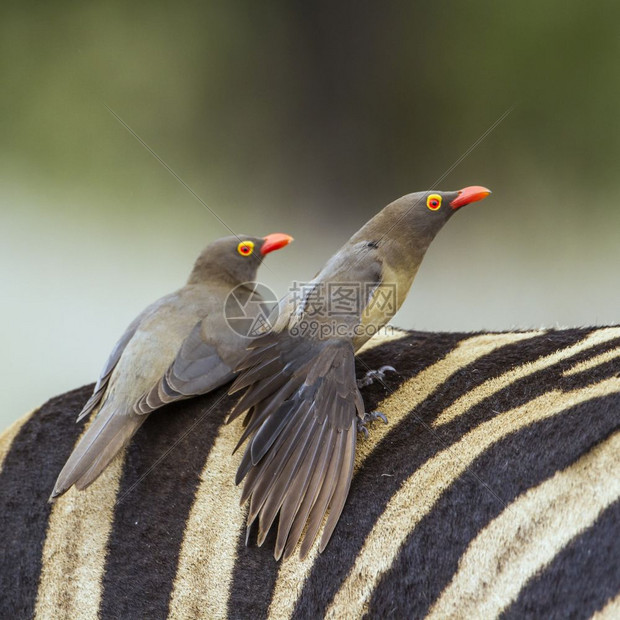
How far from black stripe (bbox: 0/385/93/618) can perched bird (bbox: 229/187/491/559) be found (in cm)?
27

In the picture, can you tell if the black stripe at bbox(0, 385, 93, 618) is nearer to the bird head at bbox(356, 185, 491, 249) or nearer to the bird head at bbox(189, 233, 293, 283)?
the bird head at bbox(189, 233, 293, 283)

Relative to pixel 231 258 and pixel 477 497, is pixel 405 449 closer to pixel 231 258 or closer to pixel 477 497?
pixel 477 497

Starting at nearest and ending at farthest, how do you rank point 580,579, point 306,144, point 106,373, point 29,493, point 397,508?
1. point 580,579
2. point 397,508
3. point 29,493
4. point 106,373
5. point 306,144

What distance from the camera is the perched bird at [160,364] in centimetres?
85

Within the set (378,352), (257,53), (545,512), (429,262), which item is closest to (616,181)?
(429,262)

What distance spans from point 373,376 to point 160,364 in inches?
11.0

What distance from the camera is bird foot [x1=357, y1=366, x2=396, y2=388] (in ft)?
2.82

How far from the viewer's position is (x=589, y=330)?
2.73ft

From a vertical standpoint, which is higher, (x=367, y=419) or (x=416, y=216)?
(x=416, y=216)

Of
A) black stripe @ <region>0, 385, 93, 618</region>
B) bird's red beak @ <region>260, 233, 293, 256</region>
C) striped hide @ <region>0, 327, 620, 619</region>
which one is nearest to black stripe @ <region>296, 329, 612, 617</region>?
striped hide @ <region>0, 327, 620, 619</region>

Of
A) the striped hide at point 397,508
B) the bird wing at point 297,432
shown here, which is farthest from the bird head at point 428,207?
the bird wing at point 297,432

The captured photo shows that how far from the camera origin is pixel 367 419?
0.80 metres

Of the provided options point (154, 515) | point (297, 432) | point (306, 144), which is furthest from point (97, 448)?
→ point (306, 144)

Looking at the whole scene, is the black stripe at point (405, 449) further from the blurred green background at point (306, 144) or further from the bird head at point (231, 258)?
the blurred green background at point (306, 144)
